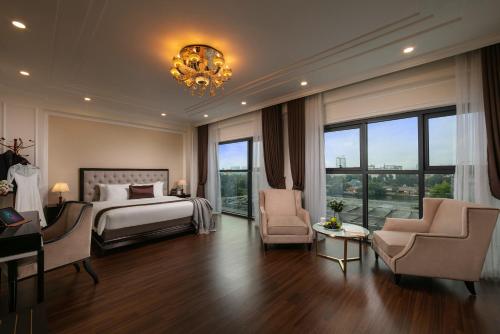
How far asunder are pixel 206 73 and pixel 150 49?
0.74 m

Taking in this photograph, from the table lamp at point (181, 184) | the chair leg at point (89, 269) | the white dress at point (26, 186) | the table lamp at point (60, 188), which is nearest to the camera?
the chair leg at point (89, 269)

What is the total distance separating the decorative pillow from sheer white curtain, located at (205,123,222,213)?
1.69 meters

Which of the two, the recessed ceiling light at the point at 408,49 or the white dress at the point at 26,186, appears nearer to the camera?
the recessed ceiling light at the point at 408,49

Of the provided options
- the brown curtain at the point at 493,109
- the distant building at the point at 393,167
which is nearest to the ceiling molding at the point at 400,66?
the brown curtain at the point at 493,109

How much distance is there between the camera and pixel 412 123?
3.24m

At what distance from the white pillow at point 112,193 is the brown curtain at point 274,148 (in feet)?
10.7

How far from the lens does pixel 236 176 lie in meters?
5.95

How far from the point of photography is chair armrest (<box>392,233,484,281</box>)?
2.08 metres

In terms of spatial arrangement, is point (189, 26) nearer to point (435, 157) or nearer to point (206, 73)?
point (206, 73)

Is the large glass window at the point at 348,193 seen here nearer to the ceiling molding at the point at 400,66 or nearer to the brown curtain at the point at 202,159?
the ceiling molding at the point at 400,66

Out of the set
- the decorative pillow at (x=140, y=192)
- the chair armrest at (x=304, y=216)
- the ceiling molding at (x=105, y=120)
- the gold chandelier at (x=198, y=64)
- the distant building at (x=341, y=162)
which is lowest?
the chair armrest at (x=304, y=216)

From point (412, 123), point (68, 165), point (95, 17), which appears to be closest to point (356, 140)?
point (412, 123)

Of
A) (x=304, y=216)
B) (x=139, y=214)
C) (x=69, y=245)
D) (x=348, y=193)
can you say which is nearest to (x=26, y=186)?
(x=139, y=214)

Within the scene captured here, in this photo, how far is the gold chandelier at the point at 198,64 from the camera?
101 inches
